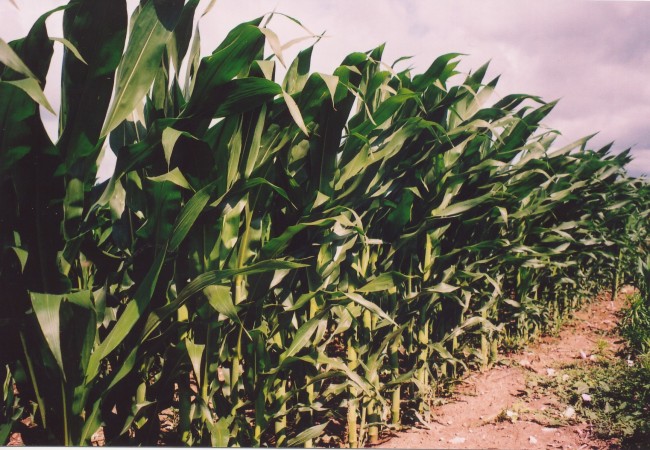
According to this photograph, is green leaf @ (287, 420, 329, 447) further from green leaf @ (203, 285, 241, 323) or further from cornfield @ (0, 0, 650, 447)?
green leaf @ (203, 285, 241, 323)

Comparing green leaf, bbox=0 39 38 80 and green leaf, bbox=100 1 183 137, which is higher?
green leaf, bbox=100 1 183 137

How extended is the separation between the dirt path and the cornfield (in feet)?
1.02

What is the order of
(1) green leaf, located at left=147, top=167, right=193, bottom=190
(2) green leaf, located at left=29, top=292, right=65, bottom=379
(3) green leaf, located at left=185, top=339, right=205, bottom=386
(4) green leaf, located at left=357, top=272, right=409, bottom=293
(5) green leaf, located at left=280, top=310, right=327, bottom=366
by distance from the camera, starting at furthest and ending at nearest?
1. (4) green leaf, located at left=357, top=272, right=409, bottom=293
2. (5) green leaf, located at left=280, top=310, right=327, bottom=366
3. (3) green leaf, located at left=185, top=339, right=205, bottom=386
4. (1) green leaf, located at left=147, top=167, right=193, bottom=190
5. (2) green leaf, located at left=29, top=292, right=65, bottom=379

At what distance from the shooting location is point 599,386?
2.49 meters

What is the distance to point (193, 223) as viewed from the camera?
3.60ft

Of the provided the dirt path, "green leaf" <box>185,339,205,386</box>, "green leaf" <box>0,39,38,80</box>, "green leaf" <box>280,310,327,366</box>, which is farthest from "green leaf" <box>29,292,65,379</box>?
the dirt path

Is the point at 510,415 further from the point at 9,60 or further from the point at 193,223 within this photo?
the point at 9,60

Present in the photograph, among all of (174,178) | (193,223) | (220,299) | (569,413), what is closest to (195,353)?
(220,299)

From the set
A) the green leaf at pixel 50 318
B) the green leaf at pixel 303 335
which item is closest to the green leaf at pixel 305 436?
the green leaf at pixel 303 335

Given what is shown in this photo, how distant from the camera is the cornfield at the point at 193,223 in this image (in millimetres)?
936

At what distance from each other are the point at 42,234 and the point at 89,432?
1.65 feet

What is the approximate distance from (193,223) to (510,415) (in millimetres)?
2117

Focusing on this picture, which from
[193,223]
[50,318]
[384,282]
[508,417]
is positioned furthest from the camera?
[508,417]

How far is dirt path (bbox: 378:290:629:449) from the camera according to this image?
2.03 meters
